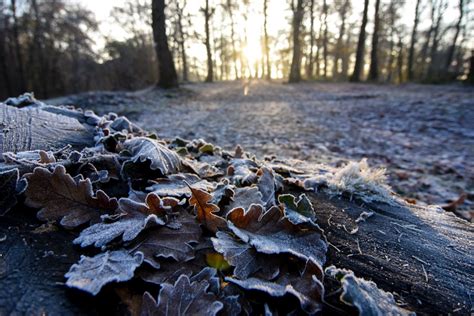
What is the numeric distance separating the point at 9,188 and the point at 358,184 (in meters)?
1.60

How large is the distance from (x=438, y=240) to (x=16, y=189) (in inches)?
65.6

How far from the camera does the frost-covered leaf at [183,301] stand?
2.65ft

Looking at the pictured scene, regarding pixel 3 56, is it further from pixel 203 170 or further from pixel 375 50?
pixel 375 50

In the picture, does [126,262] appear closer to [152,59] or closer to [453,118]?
[453,118]

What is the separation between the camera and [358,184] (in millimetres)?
1700

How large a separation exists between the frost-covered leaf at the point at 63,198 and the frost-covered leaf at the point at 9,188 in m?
0.03

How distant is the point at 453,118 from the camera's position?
5633 millimetres

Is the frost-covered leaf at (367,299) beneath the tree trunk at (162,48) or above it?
beneath

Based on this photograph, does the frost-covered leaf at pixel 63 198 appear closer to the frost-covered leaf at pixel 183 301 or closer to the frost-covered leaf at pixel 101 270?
the frost-covered leaf at pixel 101 270

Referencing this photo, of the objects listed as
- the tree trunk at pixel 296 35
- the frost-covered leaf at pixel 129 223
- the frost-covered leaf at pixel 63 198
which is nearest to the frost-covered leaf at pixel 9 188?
the frost-covered leaf at pixel 63 198

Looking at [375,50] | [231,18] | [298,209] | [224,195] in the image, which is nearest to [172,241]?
[224,195]

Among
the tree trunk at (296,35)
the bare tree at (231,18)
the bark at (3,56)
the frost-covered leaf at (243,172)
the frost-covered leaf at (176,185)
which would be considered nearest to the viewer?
the frost-covered leaf at (176,185)

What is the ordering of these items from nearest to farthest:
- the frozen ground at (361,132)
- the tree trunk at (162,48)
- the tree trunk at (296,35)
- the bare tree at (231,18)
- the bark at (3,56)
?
the frozen ground at (361,132), the tree trunk at (162,48), the bark at (3,56), the tree trunk at (296,35), the bare tree at (231,18)

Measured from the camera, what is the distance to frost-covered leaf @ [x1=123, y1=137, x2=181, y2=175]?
1.41m
